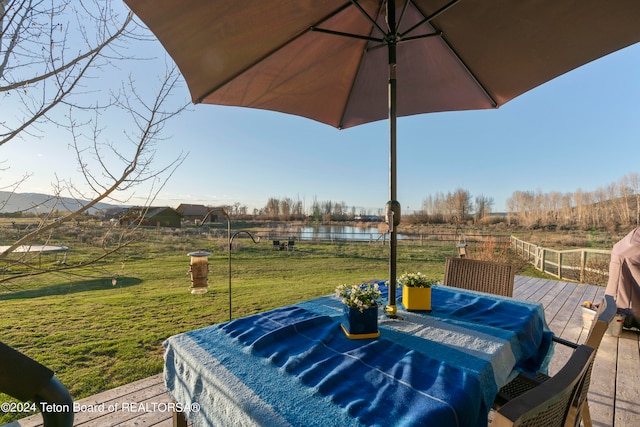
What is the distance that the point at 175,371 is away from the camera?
936 millimetres

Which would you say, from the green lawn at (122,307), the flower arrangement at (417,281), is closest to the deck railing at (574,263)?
the green lawn at (122,307)

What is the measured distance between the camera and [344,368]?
0.78 m

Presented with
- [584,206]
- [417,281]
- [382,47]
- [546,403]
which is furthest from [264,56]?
[584,206]

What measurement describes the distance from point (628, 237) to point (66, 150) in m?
5.26

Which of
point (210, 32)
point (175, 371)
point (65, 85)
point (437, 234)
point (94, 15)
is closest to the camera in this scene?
point (175, 371)

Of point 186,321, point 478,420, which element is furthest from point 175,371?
point 186,321

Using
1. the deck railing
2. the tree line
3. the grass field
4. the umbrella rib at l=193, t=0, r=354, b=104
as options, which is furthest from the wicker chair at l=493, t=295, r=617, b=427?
the tree line

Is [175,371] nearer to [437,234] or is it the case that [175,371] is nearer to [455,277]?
[455,277]

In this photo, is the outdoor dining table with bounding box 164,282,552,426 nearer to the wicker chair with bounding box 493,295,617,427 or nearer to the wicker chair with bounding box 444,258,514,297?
the wicker chair with bounding box 493,295,617,427

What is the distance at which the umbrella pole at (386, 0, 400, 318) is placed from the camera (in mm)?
1215

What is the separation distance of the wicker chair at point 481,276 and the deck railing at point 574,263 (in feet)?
15.2

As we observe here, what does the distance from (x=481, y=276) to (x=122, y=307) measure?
15.3 ft

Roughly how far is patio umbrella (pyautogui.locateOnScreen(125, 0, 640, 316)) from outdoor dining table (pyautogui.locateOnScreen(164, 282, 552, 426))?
1.03 ft

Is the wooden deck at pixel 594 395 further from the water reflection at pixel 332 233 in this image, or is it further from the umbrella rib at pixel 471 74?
the water reflection at pixel 332 233
